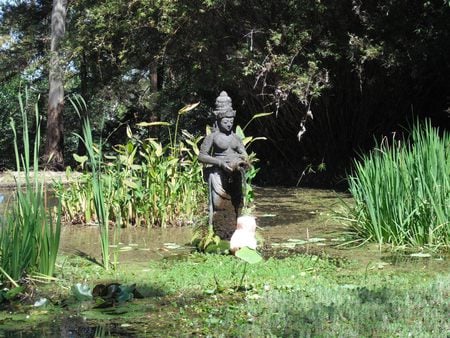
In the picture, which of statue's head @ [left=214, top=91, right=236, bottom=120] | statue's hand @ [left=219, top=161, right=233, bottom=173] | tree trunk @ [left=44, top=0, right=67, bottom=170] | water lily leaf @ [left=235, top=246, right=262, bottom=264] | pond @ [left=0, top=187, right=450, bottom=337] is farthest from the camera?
tree trunk @ [left=44, top=0, right=67, bottom=170]

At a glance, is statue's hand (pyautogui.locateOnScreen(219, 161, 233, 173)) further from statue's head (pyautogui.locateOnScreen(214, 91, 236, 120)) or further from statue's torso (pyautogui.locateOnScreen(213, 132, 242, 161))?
statue's head (pyautogui.locateOnScreen(214, 91, 236, 120))

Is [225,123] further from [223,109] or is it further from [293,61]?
[293,61]

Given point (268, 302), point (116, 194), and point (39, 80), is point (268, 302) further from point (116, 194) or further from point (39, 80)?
point (39, 80)

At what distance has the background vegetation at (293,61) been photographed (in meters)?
11.2

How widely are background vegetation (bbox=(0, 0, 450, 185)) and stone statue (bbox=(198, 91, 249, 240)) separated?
3905 mm

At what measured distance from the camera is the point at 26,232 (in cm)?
448

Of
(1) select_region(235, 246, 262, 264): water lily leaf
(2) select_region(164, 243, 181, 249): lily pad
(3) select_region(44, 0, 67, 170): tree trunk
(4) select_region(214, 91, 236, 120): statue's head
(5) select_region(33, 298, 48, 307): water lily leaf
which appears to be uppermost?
(3) select_region(44, 0, 67, 170): tree trunk

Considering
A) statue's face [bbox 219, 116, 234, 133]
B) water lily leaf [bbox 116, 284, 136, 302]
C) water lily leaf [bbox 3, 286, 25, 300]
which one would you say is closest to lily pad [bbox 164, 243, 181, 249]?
statue's face [bbox 219, 116, 234, 133]

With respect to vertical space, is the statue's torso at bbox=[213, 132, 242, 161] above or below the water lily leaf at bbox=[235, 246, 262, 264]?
above

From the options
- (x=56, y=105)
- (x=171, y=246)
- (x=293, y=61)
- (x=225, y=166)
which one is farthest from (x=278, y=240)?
(x=56, y=105)

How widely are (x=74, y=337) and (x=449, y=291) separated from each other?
237 centimetres

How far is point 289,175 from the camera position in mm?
14383

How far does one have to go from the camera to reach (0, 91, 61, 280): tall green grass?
14.7 ft

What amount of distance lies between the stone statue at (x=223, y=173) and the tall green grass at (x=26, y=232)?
1.72 m
